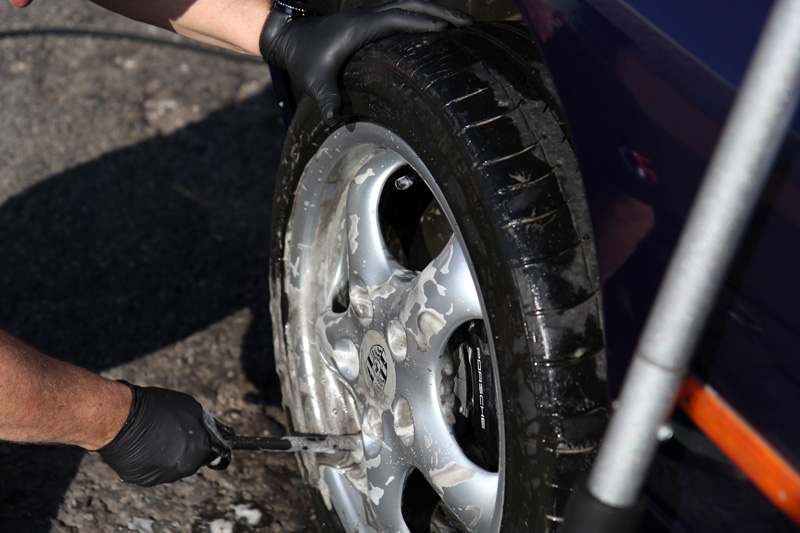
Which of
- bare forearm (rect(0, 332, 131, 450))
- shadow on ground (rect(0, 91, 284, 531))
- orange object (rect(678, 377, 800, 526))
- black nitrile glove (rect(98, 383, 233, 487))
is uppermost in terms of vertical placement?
orange object (rect(678, 377, 800, 526))

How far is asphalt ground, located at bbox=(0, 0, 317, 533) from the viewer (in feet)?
5.96

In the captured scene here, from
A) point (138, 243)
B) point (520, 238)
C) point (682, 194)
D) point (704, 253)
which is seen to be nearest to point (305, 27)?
point (520, 238)

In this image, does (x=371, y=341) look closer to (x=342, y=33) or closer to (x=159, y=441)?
(x=159, y=441)

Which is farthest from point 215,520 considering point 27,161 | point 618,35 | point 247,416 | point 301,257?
point 27,161

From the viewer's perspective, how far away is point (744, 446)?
807 mm

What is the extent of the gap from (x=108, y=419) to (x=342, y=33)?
0.90 metres

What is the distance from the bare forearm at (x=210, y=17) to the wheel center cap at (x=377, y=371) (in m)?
0.83

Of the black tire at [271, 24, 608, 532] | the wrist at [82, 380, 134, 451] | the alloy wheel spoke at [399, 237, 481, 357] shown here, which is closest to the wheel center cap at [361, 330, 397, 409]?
the alloy wheel spoke at [399, 237, 481, 357]

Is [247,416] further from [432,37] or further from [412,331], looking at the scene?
[432,37]

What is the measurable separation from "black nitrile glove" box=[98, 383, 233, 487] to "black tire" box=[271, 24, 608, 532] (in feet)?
2.39

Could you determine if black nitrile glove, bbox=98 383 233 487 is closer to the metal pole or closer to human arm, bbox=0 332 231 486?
human arm, bbox=0 332 231 486

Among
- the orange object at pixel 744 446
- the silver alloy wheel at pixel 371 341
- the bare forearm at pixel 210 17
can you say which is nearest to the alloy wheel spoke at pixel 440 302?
the silver alloy wheel at pixel 371 341

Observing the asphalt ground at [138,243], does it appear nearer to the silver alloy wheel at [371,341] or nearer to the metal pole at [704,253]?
the silver alloy wheel at [371,341]

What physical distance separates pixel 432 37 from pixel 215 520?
3.99ft
